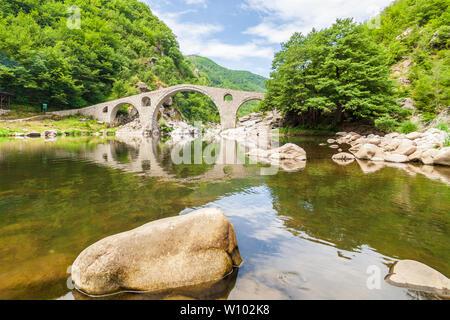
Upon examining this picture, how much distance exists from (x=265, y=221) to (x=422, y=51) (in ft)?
111

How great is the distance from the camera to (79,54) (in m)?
44.8

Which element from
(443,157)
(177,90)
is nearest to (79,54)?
(177,90)

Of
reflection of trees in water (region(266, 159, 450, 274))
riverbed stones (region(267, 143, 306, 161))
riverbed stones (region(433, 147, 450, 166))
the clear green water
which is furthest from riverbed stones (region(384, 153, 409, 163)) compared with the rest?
riverbed stones (region(267, 143, 306, 161))

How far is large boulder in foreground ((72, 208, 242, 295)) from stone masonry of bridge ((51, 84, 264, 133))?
136 ft

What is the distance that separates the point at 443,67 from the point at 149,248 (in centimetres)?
2513

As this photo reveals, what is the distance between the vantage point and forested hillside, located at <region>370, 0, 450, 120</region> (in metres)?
17.1

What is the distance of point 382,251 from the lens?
2.78m

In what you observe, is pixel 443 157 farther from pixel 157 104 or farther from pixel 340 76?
pixel 157 104

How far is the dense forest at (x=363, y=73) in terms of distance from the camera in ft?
61.2

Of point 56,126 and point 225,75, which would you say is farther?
point 225,75

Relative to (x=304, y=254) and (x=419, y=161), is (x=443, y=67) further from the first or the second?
(x=304, y=254)

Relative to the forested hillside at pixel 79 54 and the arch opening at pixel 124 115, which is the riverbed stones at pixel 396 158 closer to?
the forested hillside at pixel 79 54

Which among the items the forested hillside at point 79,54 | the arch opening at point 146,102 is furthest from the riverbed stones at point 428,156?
the forested hillside at point 79,54

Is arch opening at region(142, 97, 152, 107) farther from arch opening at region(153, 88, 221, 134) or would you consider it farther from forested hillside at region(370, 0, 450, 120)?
forested hillside at region(370, 0, 450, 120)
